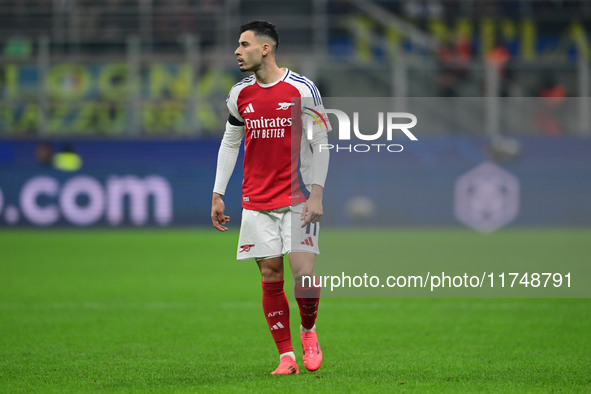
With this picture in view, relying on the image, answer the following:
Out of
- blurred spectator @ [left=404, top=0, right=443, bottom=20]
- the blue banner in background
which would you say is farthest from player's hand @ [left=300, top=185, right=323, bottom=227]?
blurred spectator @ [left=404, top=0, right=443, bottom=20]

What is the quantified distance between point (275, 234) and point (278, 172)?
1.24 feet

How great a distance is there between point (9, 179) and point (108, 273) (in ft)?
23.7

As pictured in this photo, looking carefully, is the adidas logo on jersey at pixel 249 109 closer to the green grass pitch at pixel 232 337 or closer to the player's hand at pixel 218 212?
the player's hand at pixel 218 212

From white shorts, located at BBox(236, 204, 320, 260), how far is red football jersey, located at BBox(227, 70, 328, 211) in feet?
0.20

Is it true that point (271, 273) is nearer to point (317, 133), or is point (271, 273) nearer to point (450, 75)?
point (317, 133)

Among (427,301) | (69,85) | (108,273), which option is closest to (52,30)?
(69,85)

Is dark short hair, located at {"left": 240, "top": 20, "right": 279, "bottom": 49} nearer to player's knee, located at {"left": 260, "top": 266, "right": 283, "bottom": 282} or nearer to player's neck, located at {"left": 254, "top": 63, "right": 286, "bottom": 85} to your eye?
player's neck, located at {"left": 254, "top": 63, "right": 286, "bottom": 85}

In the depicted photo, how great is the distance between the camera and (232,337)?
23.9 feet

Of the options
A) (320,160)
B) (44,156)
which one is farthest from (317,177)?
(44,156)

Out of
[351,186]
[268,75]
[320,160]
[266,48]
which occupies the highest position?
[266,48]

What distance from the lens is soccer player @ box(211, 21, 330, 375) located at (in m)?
5.59

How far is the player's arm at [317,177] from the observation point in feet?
17.9

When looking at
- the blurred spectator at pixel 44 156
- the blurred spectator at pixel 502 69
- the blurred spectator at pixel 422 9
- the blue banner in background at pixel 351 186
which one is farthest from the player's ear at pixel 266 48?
the blurred spectator at pixel 422 9

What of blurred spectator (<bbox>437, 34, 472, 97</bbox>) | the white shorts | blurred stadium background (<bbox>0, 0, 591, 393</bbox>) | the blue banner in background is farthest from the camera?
blurred spectator (<bbox>437, 34, 472, 97</bbox>)
